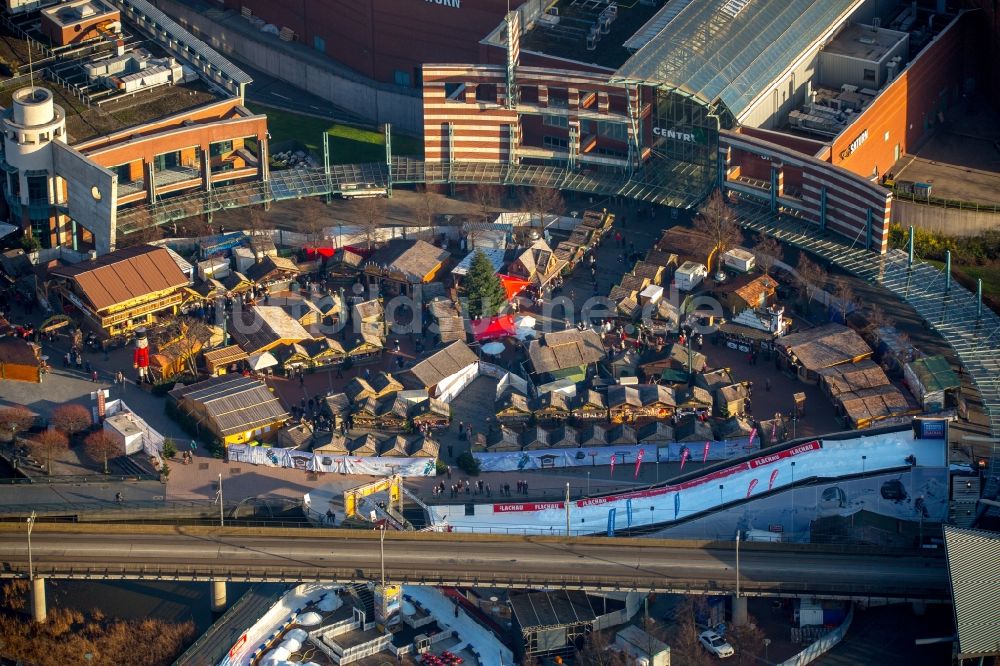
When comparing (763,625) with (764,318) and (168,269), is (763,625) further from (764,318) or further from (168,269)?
(168,269)

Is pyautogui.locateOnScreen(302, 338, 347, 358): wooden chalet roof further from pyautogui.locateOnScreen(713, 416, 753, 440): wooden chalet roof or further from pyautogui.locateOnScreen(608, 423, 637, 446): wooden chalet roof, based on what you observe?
pyautogui.locateOnScreen(713, 416, 753, 440): wooden chalet roof

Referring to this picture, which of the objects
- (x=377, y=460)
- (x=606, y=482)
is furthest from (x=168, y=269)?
(x=606, y=482)

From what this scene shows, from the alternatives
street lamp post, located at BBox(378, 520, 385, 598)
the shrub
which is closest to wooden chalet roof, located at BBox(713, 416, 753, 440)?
street lamp post, located at BBox(378, 520, 385, 598)

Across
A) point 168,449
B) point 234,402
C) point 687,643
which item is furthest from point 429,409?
point 687,643

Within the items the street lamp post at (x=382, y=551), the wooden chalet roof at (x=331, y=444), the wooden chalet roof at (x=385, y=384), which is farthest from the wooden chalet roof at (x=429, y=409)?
the street lamp post at (x=382, y=551)

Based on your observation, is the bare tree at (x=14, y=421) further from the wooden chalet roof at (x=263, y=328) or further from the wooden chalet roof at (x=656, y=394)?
the wooden chalet roof at (x=656, y=394)
